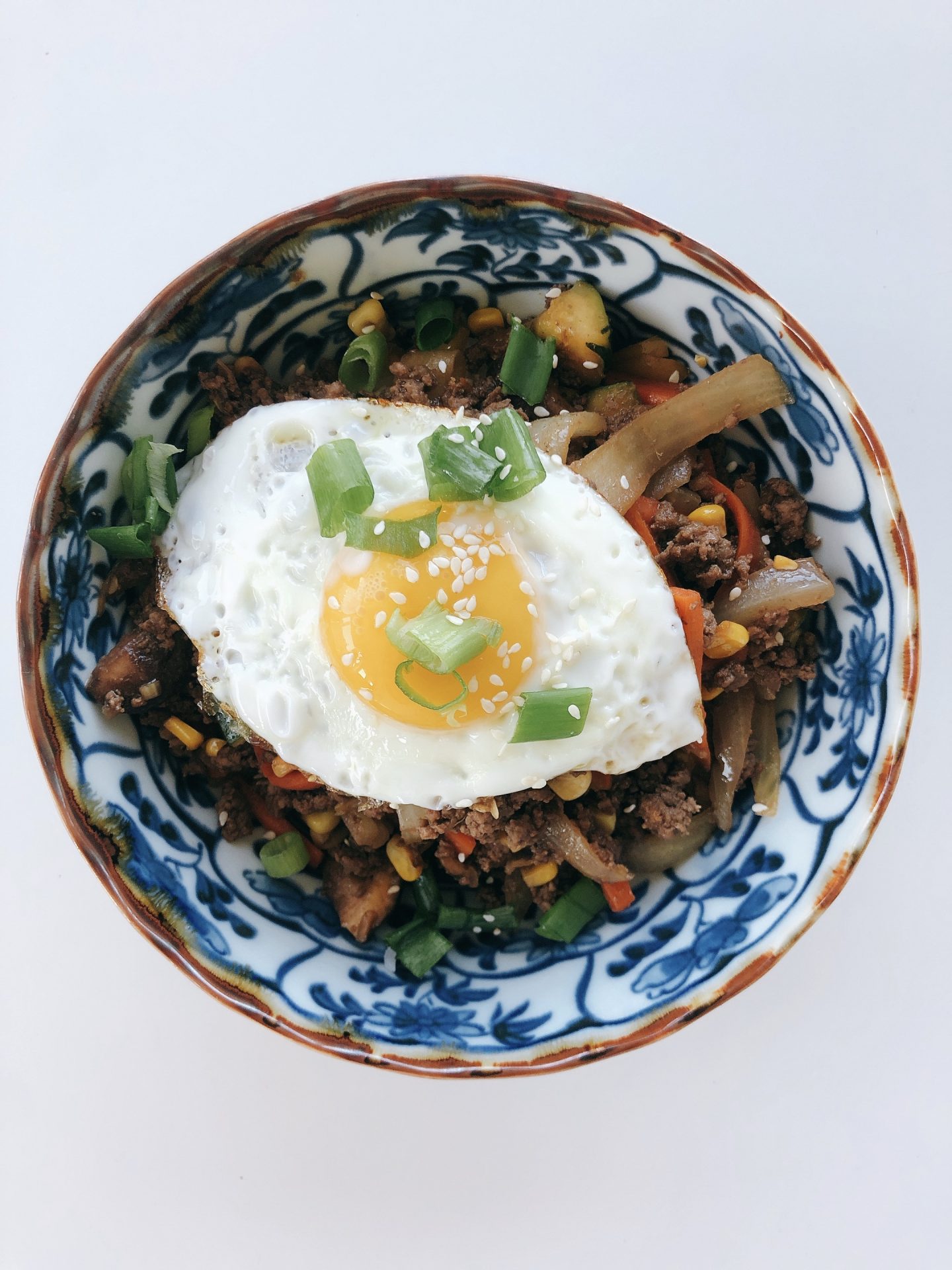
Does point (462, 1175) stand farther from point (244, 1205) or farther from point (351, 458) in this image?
point (351, 458)

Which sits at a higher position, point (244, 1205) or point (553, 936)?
point (553, 936)

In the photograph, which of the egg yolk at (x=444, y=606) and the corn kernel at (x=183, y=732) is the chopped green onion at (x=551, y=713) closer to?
the egg yolk at (x=444, y=606)

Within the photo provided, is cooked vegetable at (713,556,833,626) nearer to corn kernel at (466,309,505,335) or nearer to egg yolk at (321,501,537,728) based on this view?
egg yolk at (321,501,537,728)

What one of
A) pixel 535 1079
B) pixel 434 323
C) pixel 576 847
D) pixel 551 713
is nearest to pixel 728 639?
pixel 551 713

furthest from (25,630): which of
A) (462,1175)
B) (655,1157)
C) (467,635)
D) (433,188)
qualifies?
(655,1157)

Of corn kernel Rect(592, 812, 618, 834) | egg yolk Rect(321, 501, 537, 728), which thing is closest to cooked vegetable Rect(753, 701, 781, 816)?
corn kernel Rect(592, 812, 618, 834)
